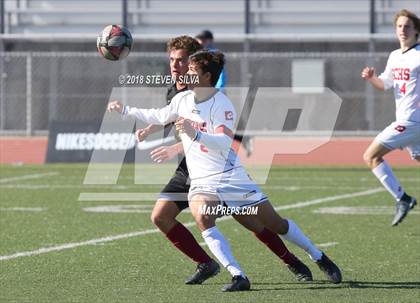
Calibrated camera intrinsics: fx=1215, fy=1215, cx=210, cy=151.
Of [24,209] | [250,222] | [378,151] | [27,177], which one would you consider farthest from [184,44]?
[27,177]

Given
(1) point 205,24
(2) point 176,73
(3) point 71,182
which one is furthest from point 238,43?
(2) point 176,73

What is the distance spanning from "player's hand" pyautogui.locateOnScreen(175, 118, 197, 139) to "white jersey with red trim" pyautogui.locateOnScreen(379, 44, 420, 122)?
5004 millimetres

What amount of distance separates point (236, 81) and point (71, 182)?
8.38 meters

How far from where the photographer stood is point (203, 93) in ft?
27.9

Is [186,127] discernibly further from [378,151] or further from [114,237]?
[378,151]

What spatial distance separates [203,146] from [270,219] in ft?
2.40

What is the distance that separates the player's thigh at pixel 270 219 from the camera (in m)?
8.60

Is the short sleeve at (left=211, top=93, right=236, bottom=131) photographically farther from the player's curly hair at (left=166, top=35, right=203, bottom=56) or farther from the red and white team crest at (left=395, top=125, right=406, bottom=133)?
the red and white team crest at (left=395, top=125, right=406, bottom=133)

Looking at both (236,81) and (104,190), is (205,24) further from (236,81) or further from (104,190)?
(104,190)

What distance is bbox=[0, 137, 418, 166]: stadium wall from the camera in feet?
75.4

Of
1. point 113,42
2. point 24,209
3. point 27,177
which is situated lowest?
point 27,177

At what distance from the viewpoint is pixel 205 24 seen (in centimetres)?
2983

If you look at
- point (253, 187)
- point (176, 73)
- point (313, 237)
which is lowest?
point (313, 237)

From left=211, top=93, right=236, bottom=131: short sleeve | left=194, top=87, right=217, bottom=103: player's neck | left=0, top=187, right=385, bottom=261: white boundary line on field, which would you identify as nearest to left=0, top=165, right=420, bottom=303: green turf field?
left=0, top=187, right=385, bottom=261: white boundary line on field
